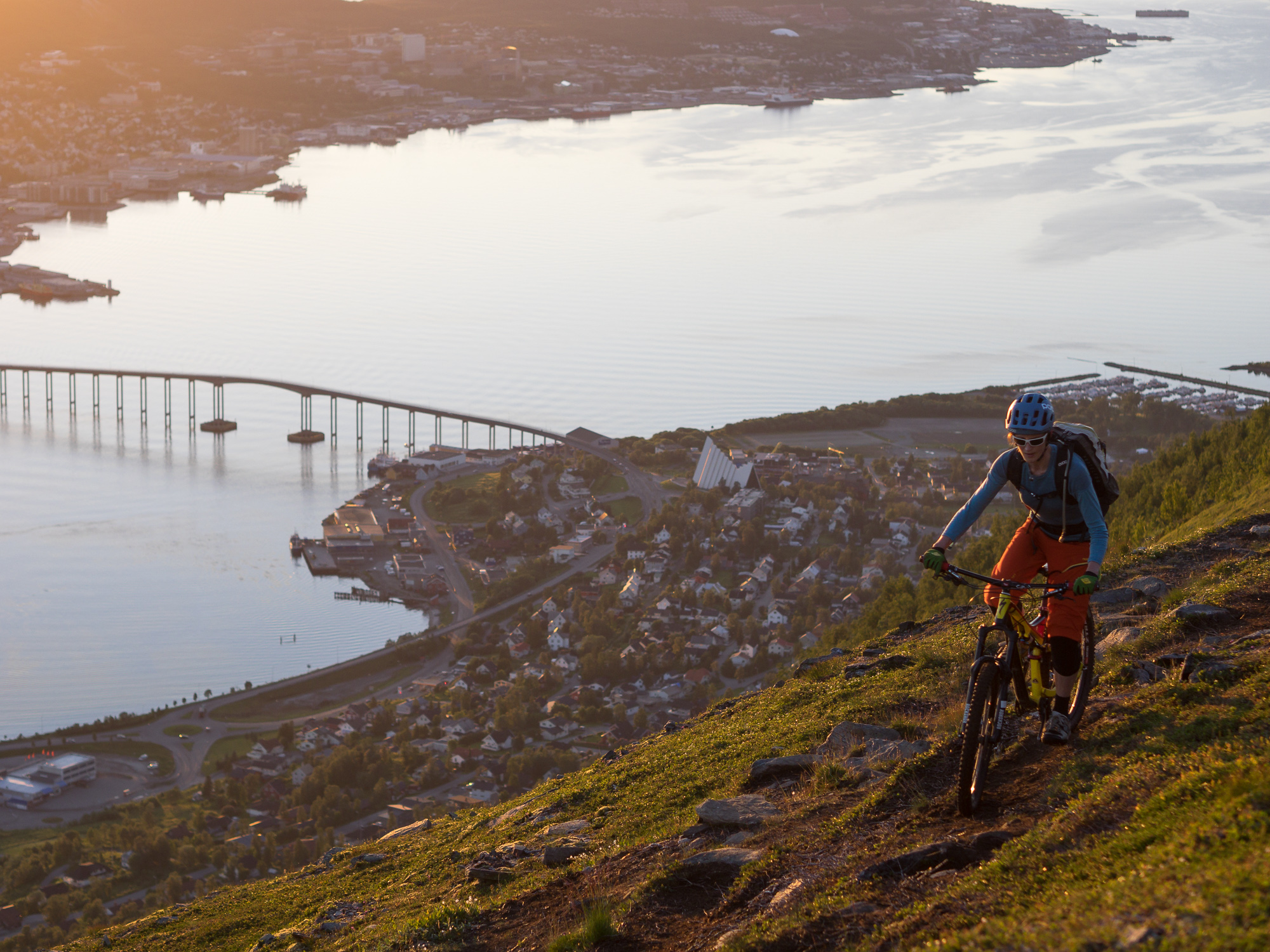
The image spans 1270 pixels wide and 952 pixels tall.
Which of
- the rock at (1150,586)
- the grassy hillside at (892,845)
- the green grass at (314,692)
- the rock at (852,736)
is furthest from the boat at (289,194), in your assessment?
the rock at (852,736)

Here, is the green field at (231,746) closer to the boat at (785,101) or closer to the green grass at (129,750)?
the green grass at (129,750)

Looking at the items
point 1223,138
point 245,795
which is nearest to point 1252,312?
point 1223,138

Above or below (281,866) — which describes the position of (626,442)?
above

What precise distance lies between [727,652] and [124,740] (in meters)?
12.2

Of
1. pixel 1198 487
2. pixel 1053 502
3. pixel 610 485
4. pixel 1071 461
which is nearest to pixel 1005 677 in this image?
pixel 1053 502

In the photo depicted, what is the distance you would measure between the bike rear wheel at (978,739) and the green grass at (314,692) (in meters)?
23.5

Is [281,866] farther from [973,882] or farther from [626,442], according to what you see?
[626,442]

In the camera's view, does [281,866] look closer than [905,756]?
No

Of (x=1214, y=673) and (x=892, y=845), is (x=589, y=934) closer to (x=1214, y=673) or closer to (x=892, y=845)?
(x=892, y=845)

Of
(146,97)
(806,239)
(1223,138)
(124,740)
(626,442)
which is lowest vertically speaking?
(124,740)

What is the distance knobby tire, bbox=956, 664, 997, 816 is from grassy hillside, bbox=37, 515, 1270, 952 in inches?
3.6

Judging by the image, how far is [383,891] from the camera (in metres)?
7.14

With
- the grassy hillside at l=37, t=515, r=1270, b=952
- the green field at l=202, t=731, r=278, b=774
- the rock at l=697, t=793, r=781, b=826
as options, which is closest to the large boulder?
the grassy hillside at l=37, t=515, r=1270, b=952

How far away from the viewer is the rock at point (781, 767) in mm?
6156
